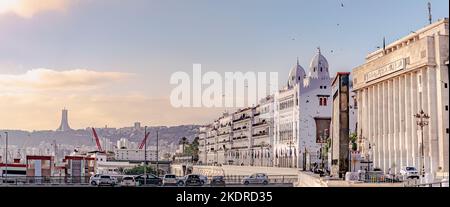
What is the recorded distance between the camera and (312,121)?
353ft

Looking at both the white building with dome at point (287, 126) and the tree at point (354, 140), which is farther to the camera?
the white building with dome at point (287, 126)

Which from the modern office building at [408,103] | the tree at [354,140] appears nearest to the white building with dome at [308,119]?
the tree at [354,140]

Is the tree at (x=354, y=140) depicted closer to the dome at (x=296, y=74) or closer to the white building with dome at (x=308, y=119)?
the white building with dome at (x=308, y=119)

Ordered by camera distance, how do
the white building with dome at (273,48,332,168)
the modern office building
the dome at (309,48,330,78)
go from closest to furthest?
1. the modern office building
2. the white building with dome at (273,48,332,168)
3. the dome at (309,48,330,78)

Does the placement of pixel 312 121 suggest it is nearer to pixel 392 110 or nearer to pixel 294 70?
pixel 392 110

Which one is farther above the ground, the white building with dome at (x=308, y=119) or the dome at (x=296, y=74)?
the dome at (x=296, y=74)

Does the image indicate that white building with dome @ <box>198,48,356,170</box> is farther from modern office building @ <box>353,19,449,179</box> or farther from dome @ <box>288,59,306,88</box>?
modern office building @ <box>353,19,449,179</box>

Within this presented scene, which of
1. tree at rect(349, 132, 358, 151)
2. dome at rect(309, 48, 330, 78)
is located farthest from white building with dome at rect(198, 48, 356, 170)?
tree at rect(349, 132, 358, 151)

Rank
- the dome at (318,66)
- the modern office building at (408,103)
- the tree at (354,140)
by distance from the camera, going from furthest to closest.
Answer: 1. the dome at (318,66)
2. the tree at (354,140)
3. the modern office building at (408,103)

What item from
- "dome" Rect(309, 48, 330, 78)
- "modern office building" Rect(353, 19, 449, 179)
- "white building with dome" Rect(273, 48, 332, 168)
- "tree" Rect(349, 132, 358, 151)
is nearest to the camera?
"modern office building" Rect(353, 19, 449, 179)
